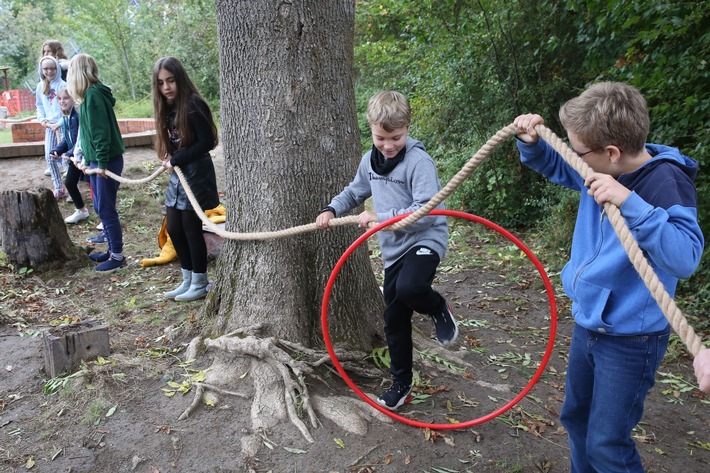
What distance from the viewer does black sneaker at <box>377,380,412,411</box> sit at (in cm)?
321

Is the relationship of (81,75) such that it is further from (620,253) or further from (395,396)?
(620,253)

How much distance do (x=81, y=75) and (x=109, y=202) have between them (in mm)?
1241

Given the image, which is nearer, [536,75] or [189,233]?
[189,233]

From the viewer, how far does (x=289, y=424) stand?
3.06 meters

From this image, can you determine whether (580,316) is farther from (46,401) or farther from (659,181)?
(46,401)

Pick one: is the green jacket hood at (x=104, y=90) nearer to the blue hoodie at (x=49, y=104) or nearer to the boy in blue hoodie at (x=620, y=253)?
the blue hoodie at (x=49, y=104)

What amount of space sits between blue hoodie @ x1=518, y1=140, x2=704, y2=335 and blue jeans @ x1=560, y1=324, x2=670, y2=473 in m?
0.07

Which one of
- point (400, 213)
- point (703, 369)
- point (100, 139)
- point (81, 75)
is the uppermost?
point (81, 75)

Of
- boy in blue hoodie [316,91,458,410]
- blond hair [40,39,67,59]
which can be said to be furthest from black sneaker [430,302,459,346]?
blond hair [40,39,67,59]

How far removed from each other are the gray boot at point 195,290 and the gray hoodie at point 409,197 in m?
2.16

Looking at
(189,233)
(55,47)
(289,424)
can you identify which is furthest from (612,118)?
(55,47)

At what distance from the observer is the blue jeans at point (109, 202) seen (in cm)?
587

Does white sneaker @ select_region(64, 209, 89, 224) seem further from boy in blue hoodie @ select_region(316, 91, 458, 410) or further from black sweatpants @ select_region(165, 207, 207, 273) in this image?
boy in blue hoodie @ select_region(316, 91, 458, 410)

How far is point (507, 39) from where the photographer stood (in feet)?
26.4
